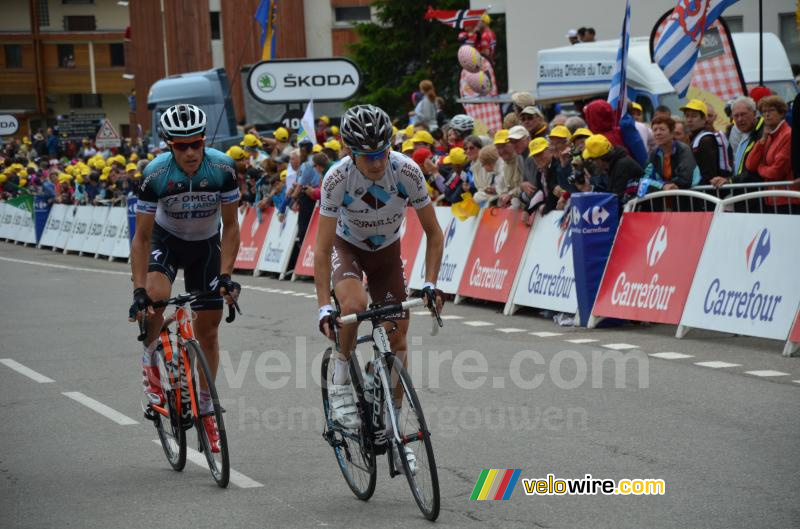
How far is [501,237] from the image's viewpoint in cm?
1614

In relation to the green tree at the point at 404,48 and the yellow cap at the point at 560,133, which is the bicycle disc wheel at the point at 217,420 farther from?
the green tree at the point at 404,48

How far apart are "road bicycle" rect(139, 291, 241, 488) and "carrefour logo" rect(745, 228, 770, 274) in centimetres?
575

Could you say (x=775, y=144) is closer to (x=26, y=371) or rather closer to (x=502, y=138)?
(x=502, y=138)

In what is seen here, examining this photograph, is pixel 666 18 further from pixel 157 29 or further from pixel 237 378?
pixel 157 29

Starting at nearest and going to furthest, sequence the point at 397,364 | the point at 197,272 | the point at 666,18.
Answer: the point at 397,364 → the point at 197,272 → the point at 666,18

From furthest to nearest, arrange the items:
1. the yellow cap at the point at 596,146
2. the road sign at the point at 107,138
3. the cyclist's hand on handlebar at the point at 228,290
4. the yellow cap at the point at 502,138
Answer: the road sign at the point at 107,138 → the yellow cap at the point at 502,138 → the yellow cap at the point at 596,146 → the cyclist's hand on handlebar at the point at 228,290

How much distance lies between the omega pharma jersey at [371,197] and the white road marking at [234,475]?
4.90 feet

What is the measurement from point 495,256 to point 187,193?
8.52 m

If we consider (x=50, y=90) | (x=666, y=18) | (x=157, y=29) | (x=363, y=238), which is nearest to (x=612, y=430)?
(x=363, y=238)

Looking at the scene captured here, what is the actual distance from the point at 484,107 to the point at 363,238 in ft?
61.2

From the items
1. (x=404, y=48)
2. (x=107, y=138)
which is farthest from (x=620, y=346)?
(x=404, y=48)

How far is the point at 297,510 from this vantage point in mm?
6887

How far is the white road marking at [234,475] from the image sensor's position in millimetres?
7539

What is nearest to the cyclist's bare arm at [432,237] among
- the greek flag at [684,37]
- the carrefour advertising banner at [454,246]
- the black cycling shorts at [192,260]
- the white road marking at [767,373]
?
the black cycling shorts at [192,260]
